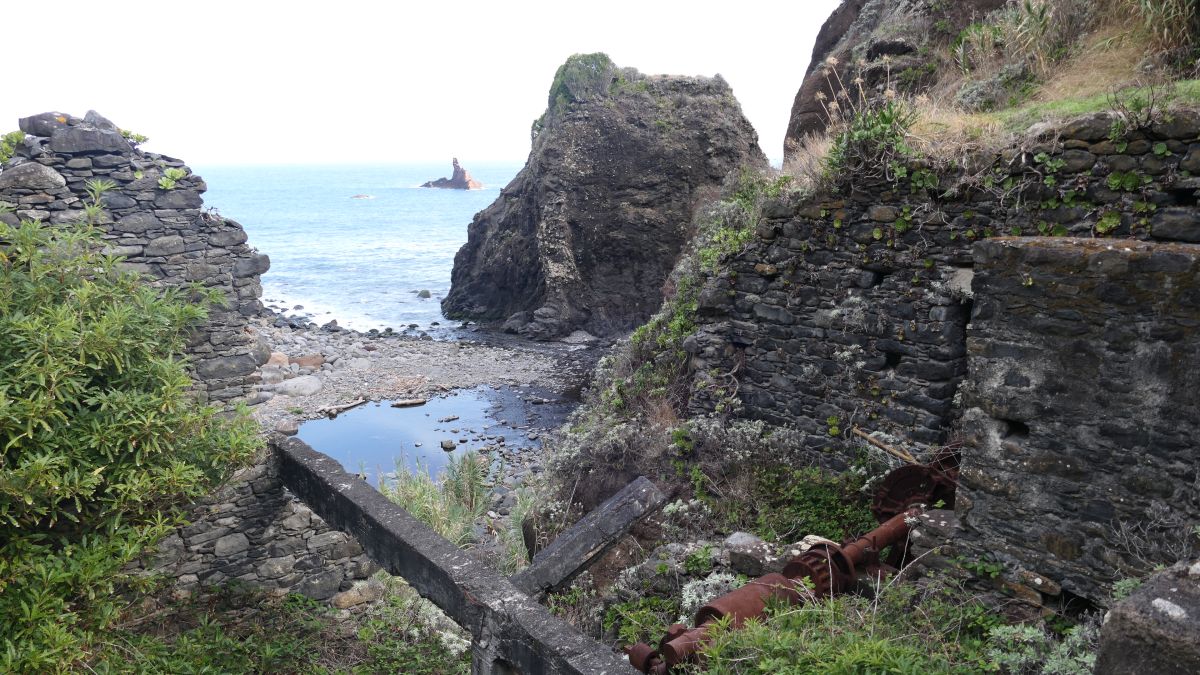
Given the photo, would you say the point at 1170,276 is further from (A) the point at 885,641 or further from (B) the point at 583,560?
(B) the point at 583,560

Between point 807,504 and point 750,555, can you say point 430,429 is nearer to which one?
point 807,504

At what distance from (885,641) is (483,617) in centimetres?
264

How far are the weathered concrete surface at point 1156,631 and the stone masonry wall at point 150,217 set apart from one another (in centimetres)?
717

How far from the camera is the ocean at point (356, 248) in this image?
124 ft

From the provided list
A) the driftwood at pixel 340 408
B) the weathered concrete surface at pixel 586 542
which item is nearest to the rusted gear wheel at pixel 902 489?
the weathered concrete surface at pixel 586 542

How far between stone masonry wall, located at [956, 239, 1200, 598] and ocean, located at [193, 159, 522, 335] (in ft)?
24.4

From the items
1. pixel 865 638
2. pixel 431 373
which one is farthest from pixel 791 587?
pixel 431 373

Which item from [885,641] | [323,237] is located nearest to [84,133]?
[885,641]

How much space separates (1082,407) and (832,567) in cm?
191

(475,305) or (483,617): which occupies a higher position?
(483,617)

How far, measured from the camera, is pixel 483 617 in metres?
5.03

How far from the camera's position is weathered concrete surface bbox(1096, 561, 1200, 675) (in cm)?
257

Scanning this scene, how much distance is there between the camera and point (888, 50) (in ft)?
35.2

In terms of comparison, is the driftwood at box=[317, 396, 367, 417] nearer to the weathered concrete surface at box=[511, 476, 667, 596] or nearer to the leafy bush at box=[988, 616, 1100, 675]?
the weathered concrete surface at box=[511, 476, 667, 596]
